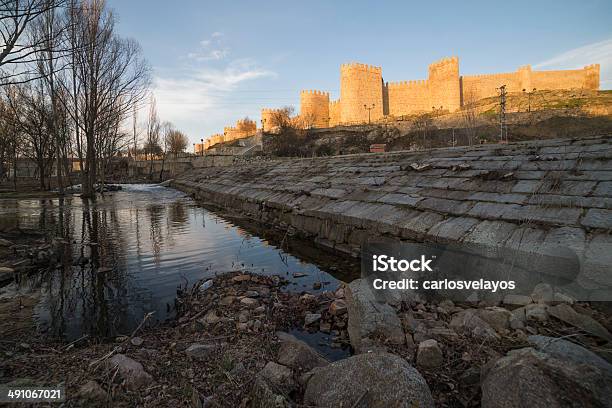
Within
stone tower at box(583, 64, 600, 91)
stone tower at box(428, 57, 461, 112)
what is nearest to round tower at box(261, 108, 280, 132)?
stone tower at box(428, 57, 461, 112)

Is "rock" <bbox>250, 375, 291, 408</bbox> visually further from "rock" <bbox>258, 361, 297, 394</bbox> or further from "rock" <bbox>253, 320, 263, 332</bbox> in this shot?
"rock" <bbox>253, 320, 263, 332</bbox>

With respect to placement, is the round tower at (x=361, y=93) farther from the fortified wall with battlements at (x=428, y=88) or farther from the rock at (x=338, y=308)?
the rock at (x=338, y=308)

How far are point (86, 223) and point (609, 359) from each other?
12.7 metres

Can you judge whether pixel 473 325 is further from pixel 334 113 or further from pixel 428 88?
pixel 334 113

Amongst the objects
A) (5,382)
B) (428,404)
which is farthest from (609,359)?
(5,382)

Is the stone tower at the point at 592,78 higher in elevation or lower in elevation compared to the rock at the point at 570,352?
higher

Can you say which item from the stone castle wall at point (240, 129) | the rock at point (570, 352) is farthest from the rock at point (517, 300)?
the stone castle wall at point (240, 129)

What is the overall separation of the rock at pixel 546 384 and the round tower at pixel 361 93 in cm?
6005

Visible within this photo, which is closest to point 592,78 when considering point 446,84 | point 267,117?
point 446,84

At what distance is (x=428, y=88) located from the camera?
59875 mm

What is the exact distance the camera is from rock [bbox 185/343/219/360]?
9.05ft

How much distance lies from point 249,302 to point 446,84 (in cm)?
6247

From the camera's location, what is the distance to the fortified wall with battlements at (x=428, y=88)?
56.6 metres
